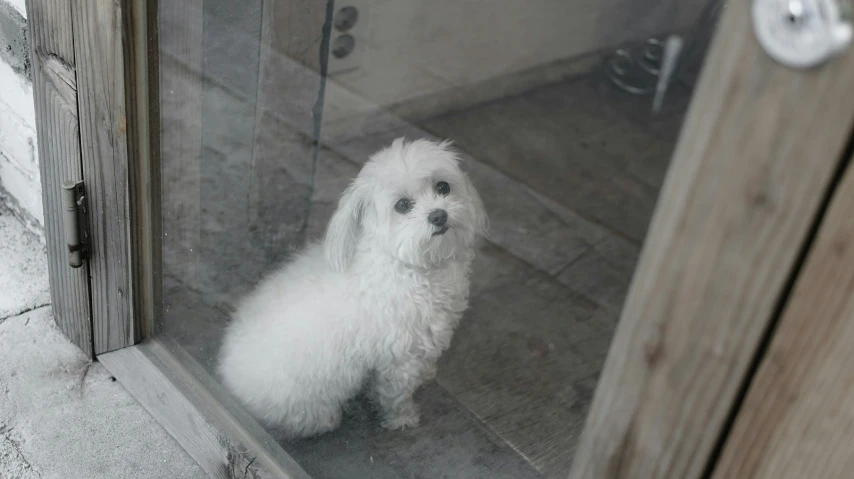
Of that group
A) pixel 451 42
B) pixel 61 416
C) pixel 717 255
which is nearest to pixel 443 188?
pixel 451 42

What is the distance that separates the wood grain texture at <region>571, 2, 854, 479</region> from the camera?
52 centimetres

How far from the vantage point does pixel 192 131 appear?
4.18ft

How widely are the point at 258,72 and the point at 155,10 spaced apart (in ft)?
0.61

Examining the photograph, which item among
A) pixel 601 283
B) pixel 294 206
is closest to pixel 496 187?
pixel 601 283

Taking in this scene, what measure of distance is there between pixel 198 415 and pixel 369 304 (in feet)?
1.37

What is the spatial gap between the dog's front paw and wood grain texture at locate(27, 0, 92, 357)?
0.66 metres

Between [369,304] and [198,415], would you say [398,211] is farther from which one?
[198,415]

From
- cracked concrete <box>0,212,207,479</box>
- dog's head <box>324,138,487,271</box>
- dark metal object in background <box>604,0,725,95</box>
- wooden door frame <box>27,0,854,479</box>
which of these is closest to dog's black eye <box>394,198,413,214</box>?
dog's head <box>324,138,487,271</box>

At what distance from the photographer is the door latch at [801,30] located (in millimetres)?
474

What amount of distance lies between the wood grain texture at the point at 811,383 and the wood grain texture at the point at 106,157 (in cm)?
96

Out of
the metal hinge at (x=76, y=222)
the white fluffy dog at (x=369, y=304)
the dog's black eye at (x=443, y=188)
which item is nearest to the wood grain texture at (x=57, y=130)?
the metal hinge at (x=76, y=222)

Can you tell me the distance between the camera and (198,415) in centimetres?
136

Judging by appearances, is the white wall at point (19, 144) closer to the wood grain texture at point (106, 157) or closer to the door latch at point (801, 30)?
the wood grain texture at point (106, 157)

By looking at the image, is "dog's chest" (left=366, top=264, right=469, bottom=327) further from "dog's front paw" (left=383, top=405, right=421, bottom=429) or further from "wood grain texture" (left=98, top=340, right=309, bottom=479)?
"wood grain texture" (left=98, top=340, right=309, bottom=479)
